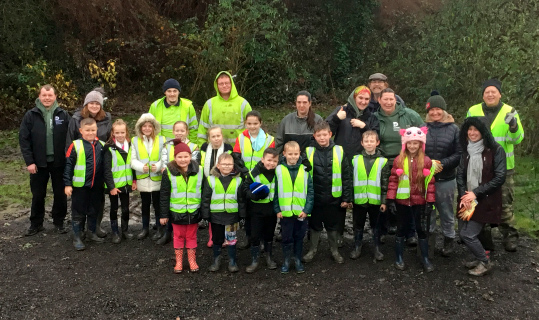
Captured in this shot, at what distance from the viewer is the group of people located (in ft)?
17.8

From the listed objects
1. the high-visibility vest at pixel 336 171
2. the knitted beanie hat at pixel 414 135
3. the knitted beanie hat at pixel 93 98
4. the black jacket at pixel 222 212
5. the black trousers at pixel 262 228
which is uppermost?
the knitted beanie hat at pixel 93 98

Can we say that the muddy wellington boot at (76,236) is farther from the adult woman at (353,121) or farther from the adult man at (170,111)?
the adult woman at (353,121)

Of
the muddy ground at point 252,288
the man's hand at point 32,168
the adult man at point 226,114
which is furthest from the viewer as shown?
the adult man at point 226,114

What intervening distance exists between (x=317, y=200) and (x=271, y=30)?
1250 centimetres

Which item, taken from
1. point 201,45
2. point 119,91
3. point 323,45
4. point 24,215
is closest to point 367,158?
point 24,215

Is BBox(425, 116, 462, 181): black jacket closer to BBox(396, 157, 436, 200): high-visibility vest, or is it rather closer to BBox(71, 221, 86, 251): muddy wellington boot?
BBox(396, 157, 436, 200): high-visibility vest

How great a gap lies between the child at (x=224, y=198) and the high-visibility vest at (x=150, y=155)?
1069mm

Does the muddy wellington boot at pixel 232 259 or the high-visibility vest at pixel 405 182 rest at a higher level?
the high-visibility vest at pixel 405 182

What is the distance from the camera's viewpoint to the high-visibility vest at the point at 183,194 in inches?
216

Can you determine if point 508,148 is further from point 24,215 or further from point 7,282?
point 24,215

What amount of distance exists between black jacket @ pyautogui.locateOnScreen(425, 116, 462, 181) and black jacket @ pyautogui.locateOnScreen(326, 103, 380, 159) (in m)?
0.63

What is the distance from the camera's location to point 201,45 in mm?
16078

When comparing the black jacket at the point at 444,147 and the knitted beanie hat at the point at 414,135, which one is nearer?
the knitted beanie hat at the point at 414,135

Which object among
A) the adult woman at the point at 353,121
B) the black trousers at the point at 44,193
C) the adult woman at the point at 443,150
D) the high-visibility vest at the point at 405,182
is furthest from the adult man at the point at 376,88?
the black trousers at the point at 44,193
